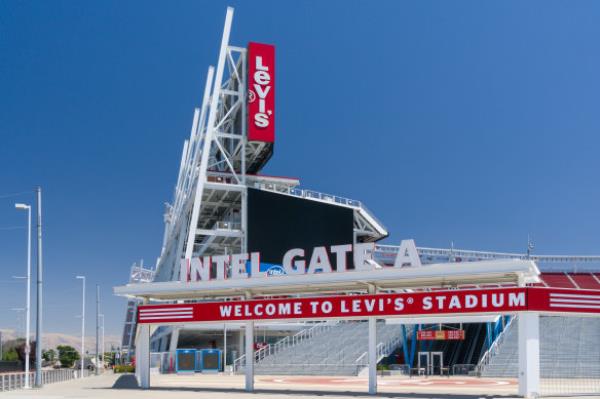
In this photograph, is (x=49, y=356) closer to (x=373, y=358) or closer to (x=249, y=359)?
(x=249, y=359)

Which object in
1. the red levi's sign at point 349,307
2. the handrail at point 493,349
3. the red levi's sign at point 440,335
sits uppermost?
the red levi's sign at point 349,307

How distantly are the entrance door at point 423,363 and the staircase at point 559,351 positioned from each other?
463 cm

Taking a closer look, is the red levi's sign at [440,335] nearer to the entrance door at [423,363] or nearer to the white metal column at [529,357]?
the entrance door at [423,363]

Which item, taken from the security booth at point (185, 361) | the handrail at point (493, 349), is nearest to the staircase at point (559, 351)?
the handrail at point (493, 349)

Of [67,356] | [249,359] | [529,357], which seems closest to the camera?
[529,357]

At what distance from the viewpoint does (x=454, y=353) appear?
65188 millimetres

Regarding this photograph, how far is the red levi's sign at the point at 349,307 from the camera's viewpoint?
112 ft

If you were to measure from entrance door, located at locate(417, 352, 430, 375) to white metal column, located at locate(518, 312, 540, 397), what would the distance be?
2549cm

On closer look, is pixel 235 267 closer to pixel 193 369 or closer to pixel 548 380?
pixel 548 380

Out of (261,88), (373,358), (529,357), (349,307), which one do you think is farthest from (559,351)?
(261,88)

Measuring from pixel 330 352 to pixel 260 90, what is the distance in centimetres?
3401

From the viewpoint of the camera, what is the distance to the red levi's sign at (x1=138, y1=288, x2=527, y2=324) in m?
34.2

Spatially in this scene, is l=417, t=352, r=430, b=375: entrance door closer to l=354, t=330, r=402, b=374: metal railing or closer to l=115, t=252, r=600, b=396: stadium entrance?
l=354, t=330, r=402, b=374: metal railing

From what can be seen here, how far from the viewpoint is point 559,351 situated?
181 feet
